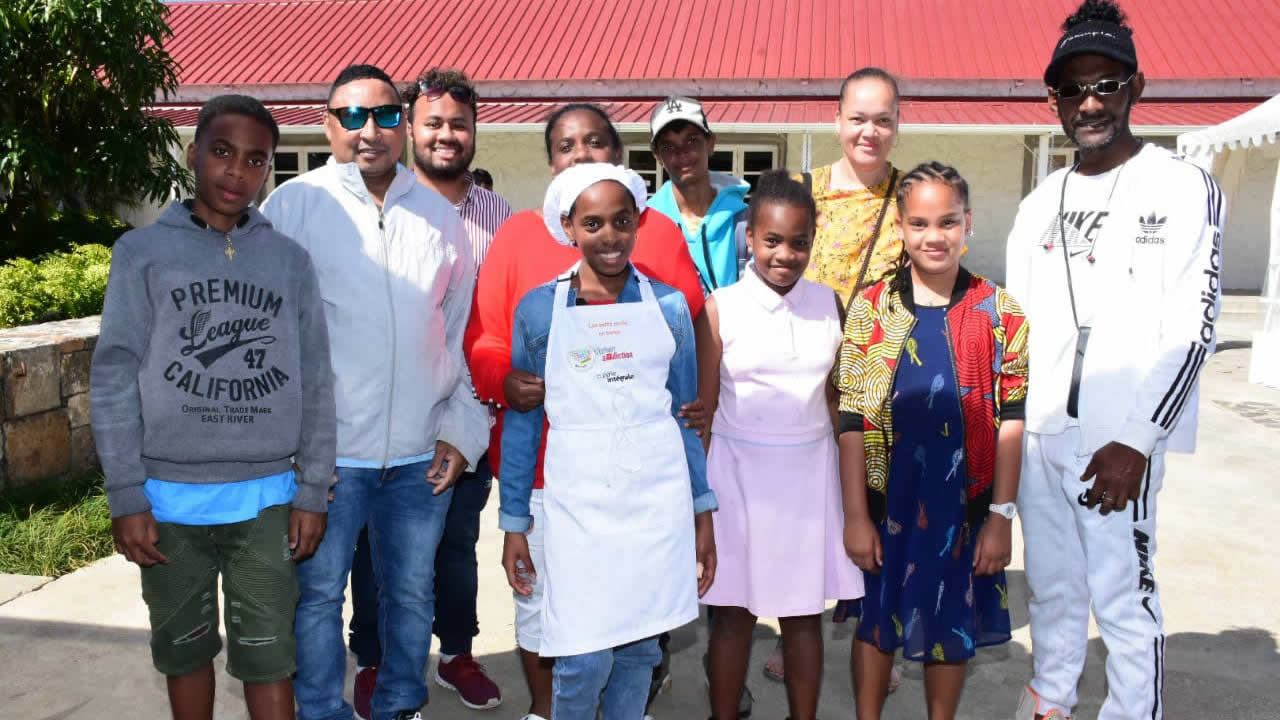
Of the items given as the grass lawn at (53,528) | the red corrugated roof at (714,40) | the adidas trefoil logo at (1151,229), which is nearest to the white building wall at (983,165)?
the red corrugated roof at (714,40)

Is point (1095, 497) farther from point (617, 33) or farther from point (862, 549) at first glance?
point (617, 33)

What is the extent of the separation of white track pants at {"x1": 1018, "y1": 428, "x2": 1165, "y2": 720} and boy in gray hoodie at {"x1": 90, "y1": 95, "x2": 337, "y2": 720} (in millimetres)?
2026

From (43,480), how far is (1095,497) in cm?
496

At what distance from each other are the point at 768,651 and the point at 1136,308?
1.86 m

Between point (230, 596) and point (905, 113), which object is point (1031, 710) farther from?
point (905, 113)

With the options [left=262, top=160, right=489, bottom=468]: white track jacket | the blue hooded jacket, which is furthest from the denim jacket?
the blue hooded jacket

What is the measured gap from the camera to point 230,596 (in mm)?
2461

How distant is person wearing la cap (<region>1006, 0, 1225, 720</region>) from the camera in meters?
2.49

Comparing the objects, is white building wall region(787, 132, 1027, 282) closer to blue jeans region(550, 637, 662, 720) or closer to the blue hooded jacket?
the blue hooded jacket

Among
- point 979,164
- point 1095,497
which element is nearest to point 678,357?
point 1095,497

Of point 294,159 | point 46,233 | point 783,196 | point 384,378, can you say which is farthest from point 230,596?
point 294,159

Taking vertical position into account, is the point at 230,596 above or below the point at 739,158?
below

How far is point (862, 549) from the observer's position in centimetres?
268

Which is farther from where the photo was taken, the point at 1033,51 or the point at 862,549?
the point at 1033,51
